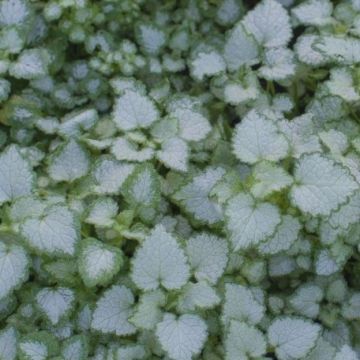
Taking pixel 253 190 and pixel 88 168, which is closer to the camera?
pixel 253 190

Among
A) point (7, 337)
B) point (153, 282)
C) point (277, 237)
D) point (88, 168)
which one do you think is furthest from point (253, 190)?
point (7, 337)

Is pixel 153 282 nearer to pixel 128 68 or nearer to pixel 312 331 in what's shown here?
pixel 312 331

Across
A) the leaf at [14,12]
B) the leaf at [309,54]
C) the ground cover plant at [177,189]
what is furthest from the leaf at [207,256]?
the leaf at [14,12]

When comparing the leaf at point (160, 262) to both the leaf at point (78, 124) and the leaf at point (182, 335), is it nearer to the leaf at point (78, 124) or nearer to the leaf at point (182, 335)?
the leaf at point (182, 335)

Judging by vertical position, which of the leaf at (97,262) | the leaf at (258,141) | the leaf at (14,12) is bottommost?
the leaf at (97,262)

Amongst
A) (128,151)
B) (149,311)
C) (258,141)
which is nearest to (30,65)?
(128,151)

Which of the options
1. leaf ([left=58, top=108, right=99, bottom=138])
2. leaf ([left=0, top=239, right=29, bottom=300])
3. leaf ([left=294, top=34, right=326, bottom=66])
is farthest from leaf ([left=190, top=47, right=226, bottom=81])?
leaf ([left=0, top=239, right=29, bottom=300])

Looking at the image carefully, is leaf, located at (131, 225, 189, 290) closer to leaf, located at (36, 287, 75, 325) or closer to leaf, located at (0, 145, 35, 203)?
leaf, located at (36, 287, 75, 325)
